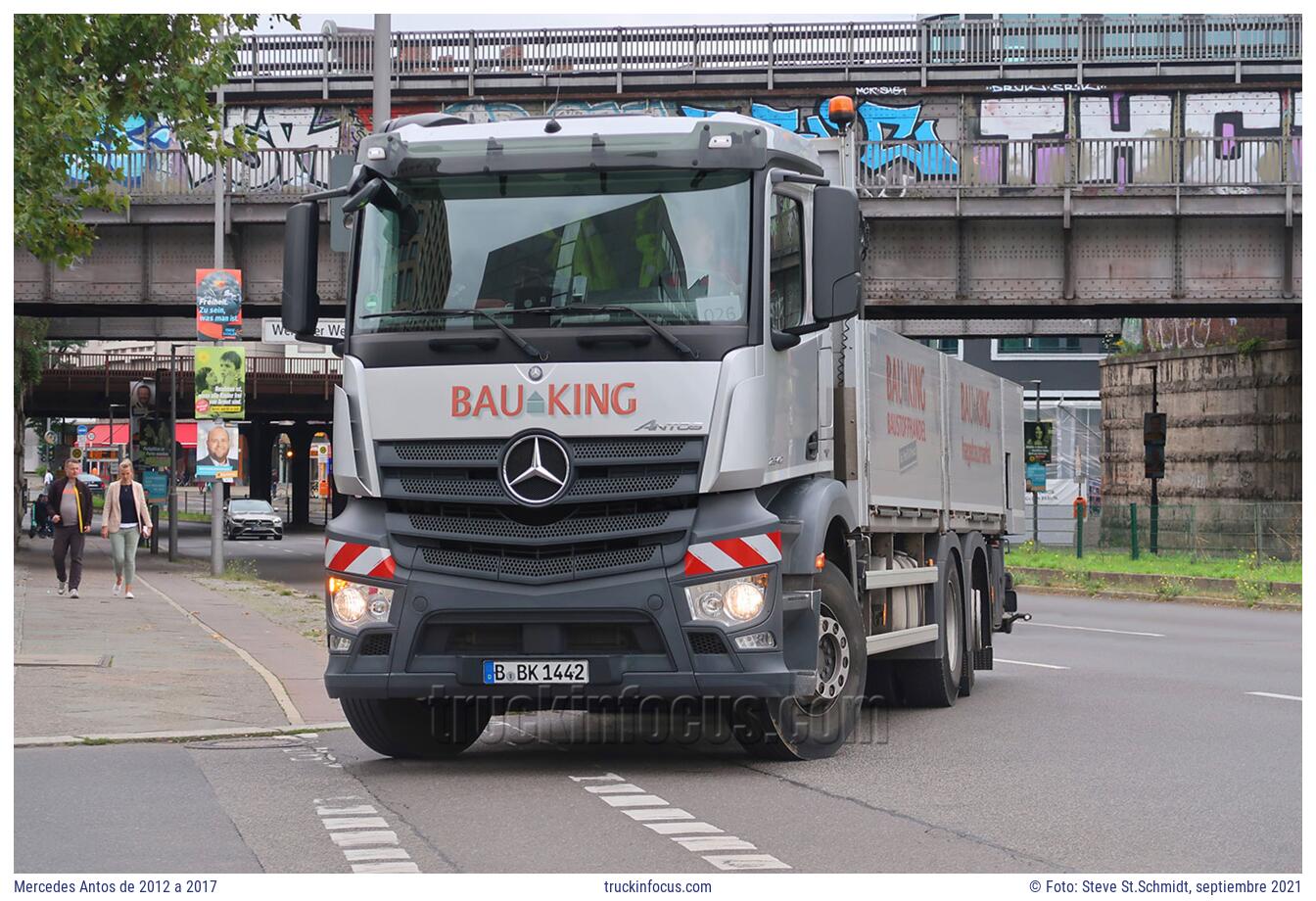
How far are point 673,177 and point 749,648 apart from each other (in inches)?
93.6

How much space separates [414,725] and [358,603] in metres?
1.06

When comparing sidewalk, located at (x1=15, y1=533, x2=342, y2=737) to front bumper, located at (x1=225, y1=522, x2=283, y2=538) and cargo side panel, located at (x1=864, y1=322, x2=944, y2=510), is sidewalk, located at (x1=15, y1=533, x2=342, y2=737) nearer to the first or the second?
cargo side panel, located at (x1=864, y1=322, x2=944, y2=510)

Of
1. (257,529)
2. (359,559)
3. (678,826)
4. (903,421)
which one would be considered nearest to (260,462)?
(257,529)

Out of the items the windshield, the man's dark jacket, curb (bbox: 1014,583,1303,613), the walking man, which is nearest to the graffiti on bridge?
the windshield

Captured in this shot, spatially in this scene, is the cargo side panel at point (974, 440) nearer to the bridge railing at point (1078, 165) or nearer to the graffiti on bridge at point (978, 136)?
the graffiti on bridge at point (978, 136)

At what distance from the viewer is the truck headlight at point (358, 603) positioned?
10109 mm

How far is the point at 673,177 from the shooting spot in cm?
1017

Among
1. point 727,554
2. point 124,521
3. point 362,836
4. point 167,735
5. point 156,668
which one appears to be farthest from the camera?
point 124,521

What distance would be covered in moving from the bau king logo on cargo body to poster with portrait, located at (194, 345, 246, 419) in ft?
78.1

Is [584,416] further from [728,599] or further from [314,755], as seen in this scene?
[314,755]

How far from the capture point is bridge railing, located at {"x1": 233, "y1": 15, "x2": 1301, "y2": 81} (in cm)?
4947

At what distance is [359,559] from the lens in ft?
33.5

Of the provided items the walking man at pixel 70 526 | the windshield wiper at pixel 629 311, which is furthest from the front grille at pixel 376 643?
the walking man at pixel 70 526

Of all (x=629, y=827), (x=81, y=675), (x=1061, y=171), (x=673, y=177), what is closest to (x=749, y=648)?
(x=629, y=827)
